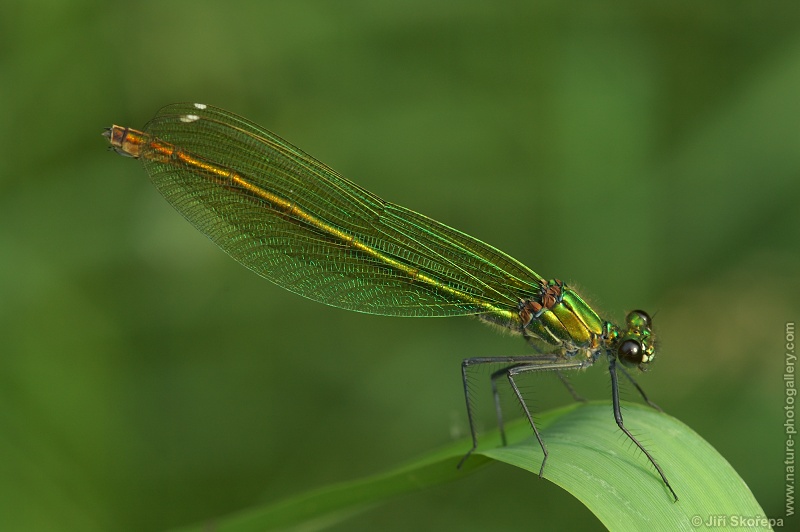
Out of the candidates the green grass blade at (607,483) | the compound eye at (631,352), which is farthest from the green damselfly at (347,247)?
the green grass blade at (607,483)

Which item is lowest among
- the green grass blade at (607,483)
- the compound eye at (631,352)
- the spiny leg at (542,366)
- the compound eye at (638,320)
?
the green grass blade at (607,483)

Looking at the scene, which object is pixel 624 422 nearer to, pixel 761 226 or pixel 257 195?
pixel 257 195

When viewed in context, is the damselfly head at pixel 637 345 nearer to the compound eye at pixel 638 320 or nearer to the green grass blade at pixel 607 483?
the compound eye at pixel 638 320

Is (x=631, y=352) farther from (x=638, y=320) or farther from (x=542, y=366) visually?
(x=542, y=366)

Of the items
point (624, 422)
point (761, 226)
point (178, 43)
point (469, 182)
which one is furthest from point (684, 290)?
point (178, 43)

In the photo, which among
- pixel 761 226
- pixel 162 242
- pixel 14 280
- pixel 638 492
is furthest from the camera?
pixel 761 226

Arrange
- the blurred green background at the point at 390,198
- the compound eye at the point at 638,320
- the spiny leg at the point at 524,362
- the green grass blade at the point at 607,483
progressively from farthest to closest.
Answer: the blurred green background at the point at 390,198
the compound eye at the point at 638,320
the spiny leg at the point at 524,362
the green grass blade at the point at 607,483

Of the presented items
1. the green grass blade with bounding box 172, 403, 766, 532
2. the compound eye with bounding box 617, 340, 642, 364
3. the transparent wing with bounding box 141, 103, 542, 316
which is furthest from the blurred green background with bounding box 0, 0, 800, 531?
the green grass blade with bounding box 172, 403, 766, 532
